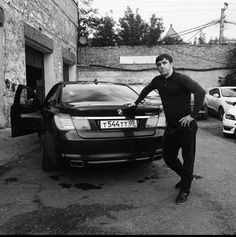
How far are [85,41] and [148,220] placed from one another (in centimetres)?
1813

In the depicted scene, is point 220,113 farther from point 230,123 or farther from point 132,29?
point 132,29

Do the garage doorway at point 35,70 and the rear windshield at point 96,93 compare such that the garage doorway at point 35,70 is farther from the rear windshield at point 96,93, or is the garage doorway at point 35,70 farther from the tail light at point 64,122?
the tail light at point 64,122

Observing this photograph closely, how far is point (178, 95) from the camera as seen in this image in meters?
3.48

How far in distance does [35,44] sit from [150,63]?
9424 mm

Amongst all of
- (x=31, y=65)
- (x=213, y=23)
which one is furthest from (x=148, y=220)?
(x=213, y=23)

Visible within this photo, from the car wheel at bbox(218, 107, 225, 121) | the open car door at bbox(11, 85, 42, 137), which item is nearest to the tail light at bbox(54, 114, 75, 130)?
the open car door at bbox(11, 85, 42, 137)

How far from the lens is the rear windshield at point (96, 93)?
4625mm

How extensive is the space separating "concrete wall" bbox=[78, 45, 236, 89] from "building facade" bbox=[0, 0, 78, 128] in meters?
1.32

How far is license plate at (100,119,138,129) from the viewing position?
385 cm

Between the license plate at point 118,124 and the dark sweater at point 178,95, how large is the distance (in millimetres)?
551

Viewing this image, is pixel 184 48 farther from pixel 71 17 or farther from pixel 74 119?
pixel 74 119

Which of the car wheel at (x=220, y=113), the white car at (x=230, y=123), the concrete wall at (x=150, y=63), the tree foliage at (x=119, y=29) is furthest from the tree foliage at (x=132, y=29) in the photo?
the white car at (x=230, y=123)

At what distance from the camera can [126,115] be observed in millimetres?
3961

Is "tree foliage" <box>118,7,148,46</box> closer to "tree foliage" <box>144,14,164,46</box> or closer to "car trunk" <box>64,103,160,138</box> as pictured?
"tree foliage" <box>144,14,164,46</box>
